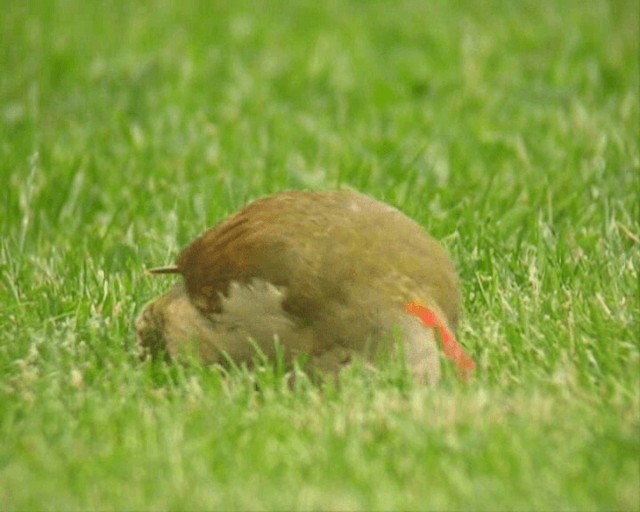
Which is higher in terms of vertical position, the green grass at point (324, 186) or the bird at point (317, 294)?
the bird at point (317, 294)

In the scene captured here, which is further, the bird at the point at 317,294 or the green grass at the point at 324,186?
the bird at the point at 317,294

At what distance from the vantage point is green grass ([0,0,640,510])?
157 inches

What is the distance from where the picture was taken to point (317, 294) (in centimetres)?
459

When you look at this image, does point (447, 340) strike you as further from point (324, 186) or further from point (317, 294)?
point (324, 186)

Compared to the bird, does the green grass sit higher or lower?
lower

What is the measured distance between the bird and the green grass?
0.33 feet

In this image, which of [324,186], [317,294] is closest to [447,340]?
[317,294]

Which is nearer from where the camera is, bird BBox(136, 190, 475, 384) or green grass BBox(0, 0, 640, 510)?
green grass BBox(0, 0, 640, 510)

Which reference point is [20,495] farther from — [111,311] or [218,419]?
[111,311]

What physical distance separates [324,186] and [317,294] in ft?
7.88

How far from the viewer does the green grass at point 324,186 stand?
157 inches

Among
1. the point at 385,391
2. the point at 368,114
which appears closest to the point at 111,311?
the point at 385,391

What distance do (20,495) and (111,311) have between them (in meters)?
1.39

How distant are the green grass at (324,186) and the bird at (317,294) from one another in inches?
3.9
